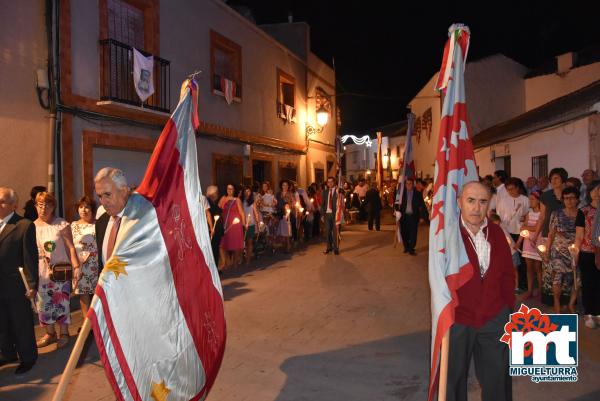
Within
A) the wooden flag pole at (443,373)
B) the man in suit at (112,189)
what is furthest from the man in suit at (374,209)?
the wooden flag pole at (443,373)

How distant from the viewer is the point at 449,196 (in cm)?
335

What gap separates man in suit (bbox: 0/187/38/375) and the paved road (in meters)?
0.31

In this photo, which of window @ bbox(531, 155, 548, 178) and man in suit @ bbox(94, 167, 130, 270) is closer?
man in suit @ bbox(94, 167, 130, 270)

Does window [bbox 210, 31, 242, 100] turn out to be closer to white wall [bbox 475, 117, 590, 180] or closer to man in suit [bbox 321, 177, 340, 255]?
man in suit [bbox 321, 177, 340, 255]

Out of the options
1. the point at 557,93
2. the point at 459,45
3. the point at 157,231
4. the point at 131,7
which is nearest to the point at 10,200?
the point at 157,231

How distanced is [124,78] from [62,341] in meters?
6.62

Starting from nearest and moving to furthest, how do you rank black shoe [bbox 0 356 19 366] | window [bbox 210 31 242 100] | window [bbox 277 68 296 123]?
black shoe [bbox 0 356 19 366] → window [bbox 210 31 242 100] → window [bbox 277 68 296 123]

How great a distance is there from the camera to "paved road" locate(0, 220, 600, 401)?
4.50m

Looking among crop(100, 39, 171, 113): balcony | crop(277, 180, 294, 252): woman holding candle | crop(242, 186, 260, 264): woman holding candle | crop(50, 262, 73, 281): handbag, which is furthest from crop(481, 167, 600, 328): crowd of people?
crop(100, 39, 171, 113): balcony

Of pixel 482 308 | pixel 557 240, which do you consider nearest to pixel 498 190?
pixel 557 240

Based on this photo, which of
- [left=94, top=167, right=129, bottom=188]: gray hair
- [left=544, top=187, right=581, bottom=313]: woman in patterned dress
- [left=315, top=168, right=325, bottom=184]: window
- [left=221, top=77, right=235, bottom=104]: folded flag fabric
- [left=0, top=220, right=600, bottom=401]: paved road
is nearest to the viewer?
[left=94, top=167, right=129, bottom=188]: gray hair

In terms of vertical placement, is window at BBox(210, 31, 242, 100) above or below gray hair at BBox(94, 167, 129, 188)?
above

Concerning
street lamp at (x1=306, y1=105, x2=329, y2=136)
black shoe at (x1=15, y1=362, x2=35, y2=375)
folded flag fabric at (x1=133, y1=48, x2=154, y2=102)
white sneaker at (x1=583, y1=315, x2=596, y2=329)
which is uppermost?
street lamp at (x1=306, y1=105, x2=329, y2=136)

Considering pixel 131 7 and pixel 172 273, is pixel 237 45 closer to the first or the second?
pixel 131 7
